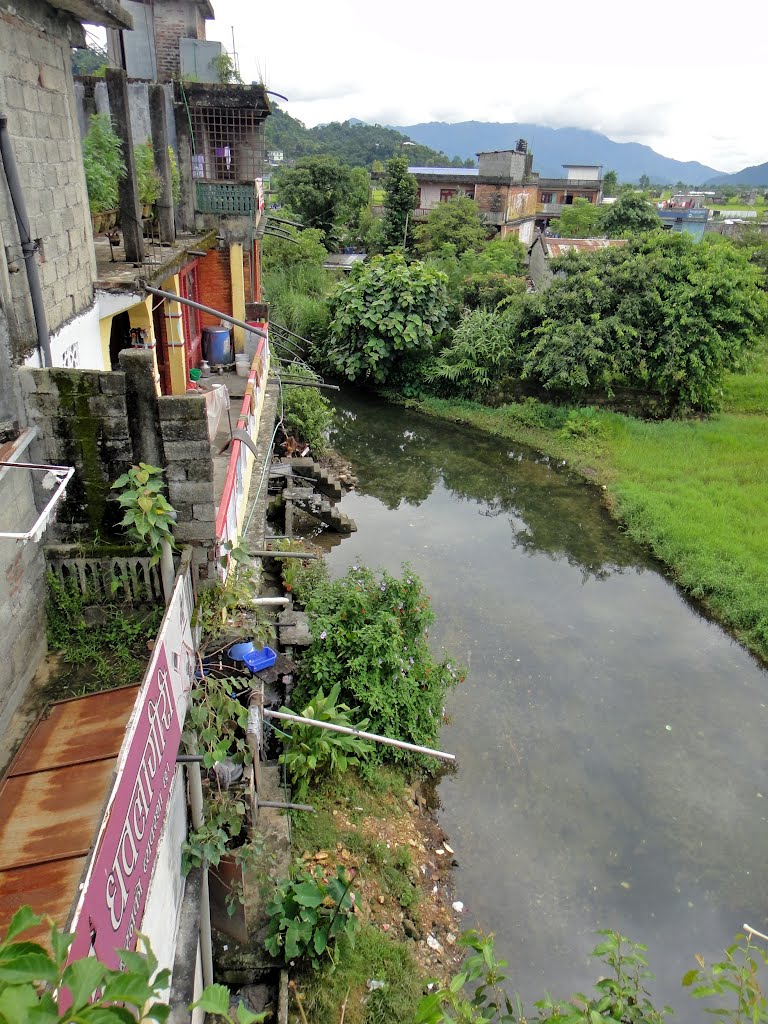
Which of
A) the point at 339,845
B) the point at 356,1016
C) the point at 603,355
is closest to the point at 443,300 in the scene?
the point at 603,355

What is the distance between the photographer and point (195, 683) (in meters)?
4.70

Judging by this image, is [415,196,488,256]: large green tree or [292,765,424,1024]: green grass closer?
[292,765,424,1024]: green grass

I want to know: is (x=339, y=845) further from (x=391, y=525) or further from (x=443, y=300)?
(x=443, y=300)

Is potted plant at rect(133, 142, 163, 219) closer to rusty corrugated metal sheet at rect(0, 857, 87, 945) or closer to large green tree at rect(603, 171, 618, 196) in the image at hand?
rusty corrugated metal sheet at rect(0, 857, 87, 945)

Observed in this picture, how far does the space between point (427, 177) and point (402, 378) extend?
878 inches

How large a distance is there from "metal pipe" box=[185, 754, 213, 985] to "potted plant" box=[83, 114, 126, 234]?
18.5ft

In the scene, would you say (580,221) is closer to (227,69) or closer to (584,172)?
(227,69)

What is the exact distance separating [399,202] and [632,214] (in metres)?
11.8

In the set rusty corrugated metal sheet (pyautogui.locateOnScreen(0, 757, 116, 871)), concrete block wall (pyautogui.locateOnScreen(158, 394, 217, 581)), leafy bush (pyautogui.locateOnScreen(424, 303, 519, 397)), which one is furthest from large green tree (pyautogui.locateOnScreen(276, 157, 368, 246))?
rusty corrugated metal sheet (pyautogui.locateOnScreen(0, 757, 116, 871))

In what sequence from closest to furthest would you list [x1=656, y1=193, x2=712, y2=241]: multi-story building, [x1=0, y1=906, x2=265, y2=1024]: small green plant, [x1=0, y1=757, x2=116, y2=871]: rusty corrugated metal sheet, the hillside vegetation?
[x1=0, y1=906, x2=265, y2=1024]: small green plant → [x1=0, y1=757, x2=116, y2=871]: rusty corrugated metal sheet → [x1=656, y1=193, x2=712, y2=241]: multi-story building → the hillside vegetation

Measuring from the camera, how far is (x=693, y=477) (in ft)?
55.1

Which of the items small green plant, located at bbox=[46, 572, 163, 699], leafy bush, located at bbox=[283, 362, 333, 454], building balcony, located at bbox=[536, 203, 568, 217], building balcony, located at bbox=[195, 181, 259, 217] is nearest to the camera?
small green plant, located at bbox=[46, 572, 163, 699]

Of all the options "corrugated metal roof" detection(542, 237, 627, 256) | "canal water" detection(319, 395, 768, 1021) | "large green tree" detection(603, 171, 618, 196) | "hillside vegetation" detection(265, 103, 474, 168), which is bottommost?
"canal water" detection(319, 395, 768, 1021)

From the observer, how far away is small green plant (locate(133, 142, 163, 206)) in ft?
33.3
